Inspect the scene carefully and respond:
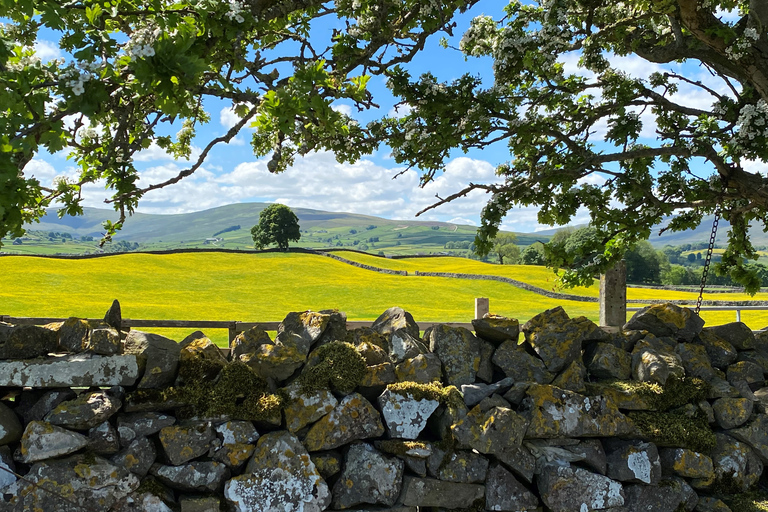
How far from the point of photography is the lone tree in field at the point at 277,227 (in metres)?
73.4

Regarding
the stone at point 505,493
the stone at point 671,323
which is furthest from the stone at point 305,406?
the stone at point 671,323

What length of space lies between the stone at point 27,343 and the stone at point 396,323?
11.4 ft

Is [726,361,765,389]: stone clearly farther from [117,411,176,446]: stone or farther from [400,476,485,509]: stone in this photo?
[117,411,176,446]: stone

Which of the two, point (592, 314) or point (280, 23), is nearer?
point (280, 23)

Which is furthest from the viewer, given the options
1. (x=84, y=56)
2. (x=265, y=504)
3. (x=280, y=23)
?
(x=280, y=23)

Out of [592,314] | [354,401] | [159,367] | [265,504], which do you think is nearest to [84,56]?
[159,367]

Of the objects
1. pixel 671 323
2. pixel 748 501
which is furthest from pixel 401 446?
pixel 748 501

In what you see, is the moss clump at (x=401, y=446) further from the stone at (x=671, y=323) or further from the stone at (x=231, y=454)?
the stone at (x=671, y=323)

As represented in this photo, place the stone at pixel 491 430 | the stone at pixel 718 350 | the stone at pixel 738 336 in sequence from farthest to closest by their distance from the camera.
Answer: the stone at pixel 738 336 → the stone at pixel 718 350 → the stone at pixel 491 430

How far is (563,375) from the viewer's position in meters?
5.77

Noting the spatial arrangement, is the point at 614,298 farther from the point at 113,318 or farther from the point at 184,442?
the point at 113,318

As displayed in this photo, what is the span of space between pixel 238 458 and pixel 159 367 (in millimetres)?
1177

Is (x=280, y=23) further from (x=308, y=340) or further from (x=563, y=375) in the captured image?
(x=563, y=375)

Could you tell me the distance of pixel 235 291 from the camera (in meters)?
29.3
